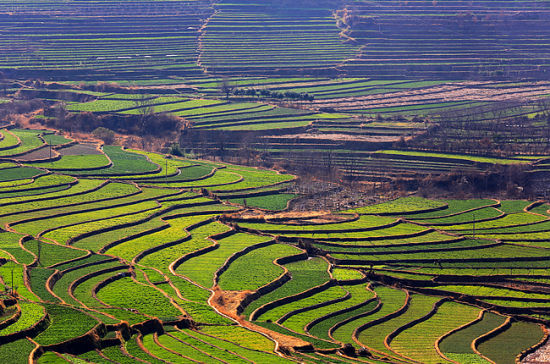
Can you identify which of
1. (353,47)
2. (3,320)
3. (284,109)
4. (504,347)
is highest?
(353,47)

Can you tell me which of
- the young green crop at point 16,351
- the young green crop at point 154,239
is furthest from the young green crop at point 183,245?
the young green crop at point 16,351

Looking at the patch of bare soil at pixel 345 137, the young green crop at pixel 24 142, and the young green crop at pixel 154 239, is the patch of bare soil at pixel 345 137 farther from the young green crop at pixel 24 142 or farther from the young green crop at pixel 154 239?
the young green crop at pixel 154 239

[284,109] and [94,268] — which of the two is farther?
[284,109]

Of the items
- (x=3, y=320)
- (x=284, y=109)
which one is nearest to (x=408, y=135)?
(x=284, y=109)

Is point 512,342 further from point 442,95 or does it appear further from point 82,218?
point 442,95

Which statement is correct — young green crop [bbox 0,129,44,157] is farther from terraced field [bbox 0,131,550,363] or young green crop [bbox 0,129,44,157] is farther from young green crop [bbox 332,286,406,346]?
young green crop [bbox 332,286,406,346]

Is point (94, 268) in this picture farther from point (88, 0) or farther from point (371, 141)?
point (88, 0)

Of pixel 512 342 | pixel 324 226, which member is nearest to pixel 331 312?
pixel 512 342
